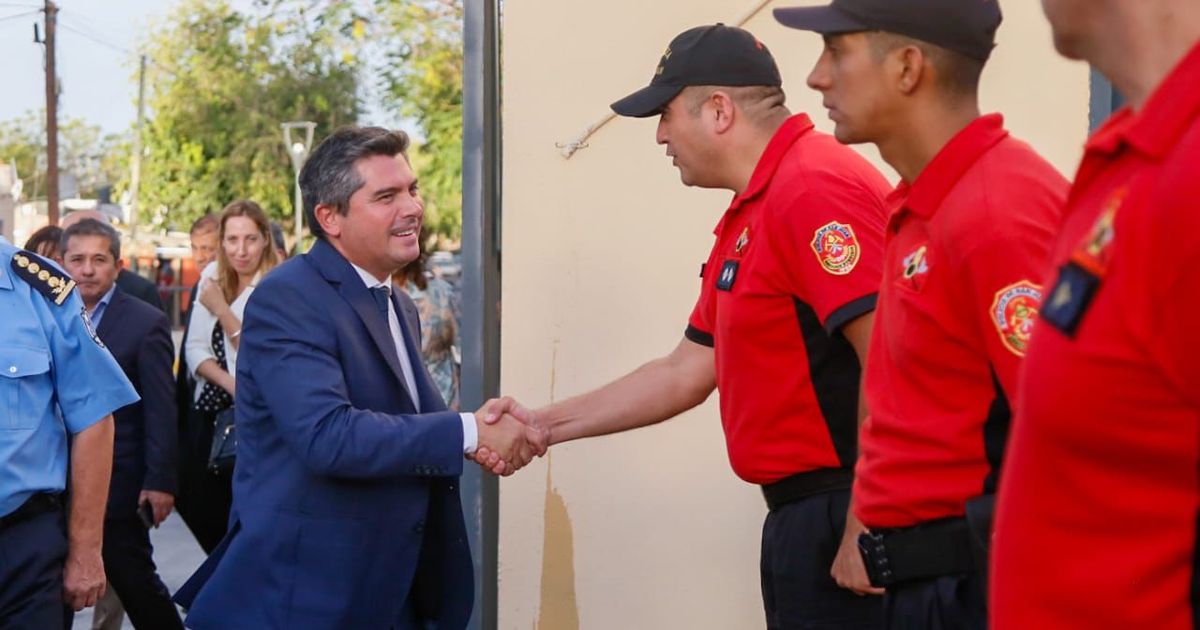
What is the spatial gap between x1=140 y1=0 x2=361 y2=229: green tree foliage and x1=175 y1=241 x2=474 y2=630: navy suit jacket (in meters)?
23.3

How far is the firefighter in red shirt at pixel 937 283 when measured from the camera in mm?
2262

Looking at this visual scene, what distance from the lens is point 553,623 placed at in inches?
196

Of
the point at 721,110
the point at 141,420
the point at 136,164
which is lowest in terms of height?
the point at 141,420

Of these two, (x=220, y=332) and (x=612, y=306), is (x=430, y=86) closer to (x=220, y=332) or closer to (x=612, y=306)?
(x=220, y=332)

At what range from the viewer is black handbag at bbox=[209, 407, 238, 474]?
6.01 meters

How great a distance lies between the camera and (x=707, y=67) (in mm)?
3518

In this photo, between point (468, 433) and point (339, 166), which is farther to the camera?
point (339, 166)

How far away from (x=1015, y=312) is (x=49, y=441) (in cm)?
255

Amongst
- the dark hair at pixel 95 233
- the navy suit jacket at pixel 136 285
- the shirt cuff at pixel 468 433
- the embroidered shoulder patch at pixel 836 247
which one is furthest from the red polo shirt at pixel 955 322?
the navy suit jacket at pixel 136 285

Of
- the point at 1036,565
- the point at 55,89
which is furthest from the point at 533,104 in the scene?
the point at 55,89

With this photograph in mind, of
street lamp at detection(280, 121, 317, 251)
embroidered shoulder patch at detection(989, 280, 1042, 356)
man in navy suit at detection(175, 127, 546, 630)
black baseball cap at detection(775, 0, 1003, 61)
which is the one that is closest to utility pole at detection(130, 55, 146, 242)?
street lamp at detection(280, 121, 317, 251)

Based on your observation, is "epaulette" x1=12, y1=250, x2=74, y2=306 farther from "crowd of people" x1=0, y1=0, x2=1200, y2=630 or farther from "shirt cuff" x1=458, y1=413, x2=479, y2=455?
"shirt cuff" x1=458, y1=413, x2=479, y2=455

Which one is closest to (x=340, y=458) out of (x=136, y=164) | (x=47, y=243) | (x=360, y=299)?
(x=360, y=299)

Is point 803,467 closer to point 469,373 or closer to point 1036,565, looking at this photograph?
point 1036,565
